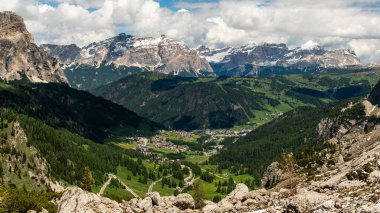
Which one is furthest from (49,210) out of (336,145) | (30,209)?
(336,145)

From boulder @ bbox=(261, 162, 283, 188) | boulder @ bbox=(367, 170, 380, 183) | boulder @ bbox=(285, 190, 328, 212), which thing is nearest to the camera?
boulder @ bbox=(285, 190, 328, 212)

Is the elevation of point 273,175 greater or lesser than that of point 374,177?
lesser

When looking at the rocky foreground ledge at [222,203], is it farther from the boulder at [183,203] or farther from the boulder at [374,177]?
the boulder at [374,177]

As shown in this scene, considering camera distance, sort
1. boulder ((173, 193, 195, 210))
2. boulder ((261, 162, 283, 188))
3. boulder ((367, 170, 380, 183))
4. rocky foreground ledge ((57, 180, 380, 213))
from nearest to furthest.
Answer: rocky foreground ledge ((57, 180, 380, 213)) → boulder ((367, 170, 380, 183)) → boulder ((173, 193, 195, 210)) → boulder ((261, 162, 283, 188))

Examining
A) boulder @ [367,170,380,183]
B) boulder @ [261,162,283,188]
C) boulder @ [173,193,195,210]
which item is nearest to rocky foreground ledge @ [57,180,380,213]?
boulder @ [173,193,195,210]

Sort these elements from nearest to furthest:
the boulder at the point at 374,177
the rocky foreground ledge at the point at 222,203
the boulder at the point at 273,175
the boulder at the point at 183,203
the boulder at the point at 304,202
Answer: the boulder at the point at 304,202 < the rocky foreground ledge at the point at 222,203 < the boulder at the point at 374,177 < the boulder at the point at 183,203 < the boulder at the point at 273,175

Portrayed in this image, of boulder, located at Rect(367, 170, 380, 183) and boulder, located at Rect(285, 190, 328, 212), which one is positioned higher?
boulder, located at Rect(367, 170, 380, 183)

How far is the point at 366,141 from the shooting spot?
147 metres

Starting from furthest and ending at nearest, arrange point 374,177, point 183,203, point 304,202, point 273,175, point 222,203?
point 273,175, point 183,203, point 222,203, point 374,177, point 304,202

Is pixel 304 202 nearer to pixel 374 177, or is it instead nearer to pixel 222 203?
pixel 374 177

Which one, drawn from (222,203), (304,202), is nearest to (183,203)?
(222,203)

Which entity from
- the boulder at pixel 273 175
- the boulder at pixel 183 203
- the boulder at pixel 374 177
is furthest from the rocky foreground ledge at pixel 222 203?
the boulder at pixel 273 175

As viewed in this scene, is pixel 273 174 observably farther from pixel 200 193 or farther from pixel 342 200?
pixel 342 200

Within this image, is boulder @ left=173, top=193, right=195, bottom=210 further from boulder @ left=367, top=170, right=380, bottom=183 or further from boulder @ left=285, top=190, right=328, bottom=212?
boulder @ left=367, top=170, right=380, bottom=183
